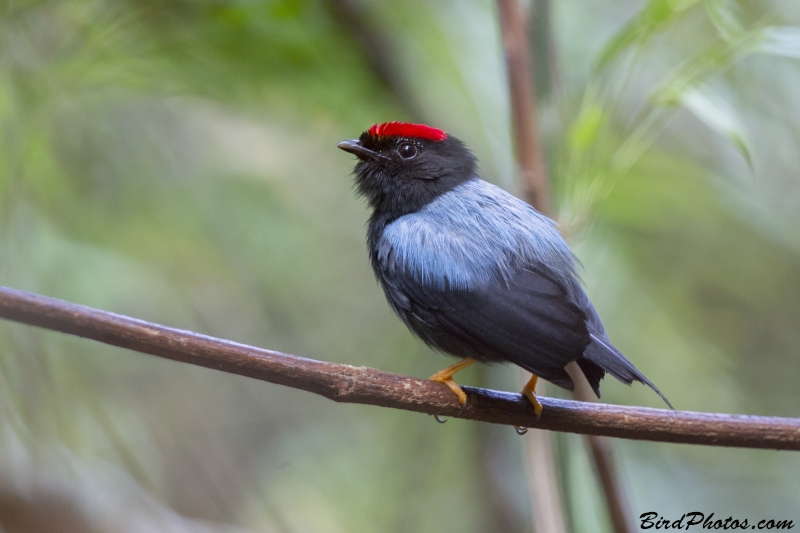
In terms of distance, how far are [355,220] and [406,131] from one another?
1610 mm

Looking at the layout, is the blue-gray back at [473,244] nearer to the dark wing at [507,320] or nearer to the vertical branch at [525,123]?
the dark wing at [507,320]

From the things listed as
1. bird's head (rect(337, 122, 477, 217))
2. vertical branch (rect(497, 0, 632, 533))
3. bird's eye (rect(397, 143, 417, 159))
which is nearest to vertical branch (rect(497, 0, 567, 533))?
vertical branch (rect(497, 0, 632, 533))

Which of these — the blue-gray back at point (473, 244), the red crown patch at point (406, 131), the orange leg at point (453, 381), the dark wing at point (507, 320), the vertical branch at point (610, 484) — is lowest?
the vertical branch at point (610, 484)

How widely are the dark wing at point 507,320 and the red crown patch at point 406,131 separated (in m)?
0.62

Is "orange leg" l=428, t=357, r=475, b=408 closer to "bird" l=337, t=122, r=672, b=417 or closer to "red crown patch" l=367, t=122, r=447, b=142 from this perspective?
"bird" l=337, t=122, r=672, b=417

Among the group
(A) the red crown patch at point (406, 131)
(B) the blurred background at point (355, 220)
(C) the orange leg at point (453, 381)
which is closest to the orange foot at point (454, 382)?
(C) the orange leg at point (453, 381)

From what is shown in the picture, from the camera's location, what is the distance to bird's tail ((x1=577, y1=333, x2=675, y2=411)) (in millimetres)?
2084

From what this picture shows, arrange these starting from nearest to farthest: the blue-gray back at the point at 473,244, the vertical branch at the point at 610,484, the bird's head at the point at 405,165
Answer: the blue-gray back at the point at 473,244
the vertical branch at the point at 610,484
the bird's head at the point at 405,165

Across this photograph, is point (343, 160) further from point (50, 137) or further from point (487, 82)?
point (50, 137)

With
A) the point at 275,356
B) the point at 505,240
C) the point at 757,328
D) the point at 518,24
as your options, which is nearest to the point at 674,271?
the point at 757,328

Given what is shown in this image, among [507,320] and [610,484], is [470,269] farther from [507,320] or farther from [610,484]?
[610,484]

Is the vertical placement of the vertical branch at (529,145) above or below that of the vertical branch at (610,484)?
above

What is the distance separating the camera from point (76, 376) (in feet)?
8.68

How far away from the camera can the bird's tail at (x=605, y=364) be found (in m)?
2.08
